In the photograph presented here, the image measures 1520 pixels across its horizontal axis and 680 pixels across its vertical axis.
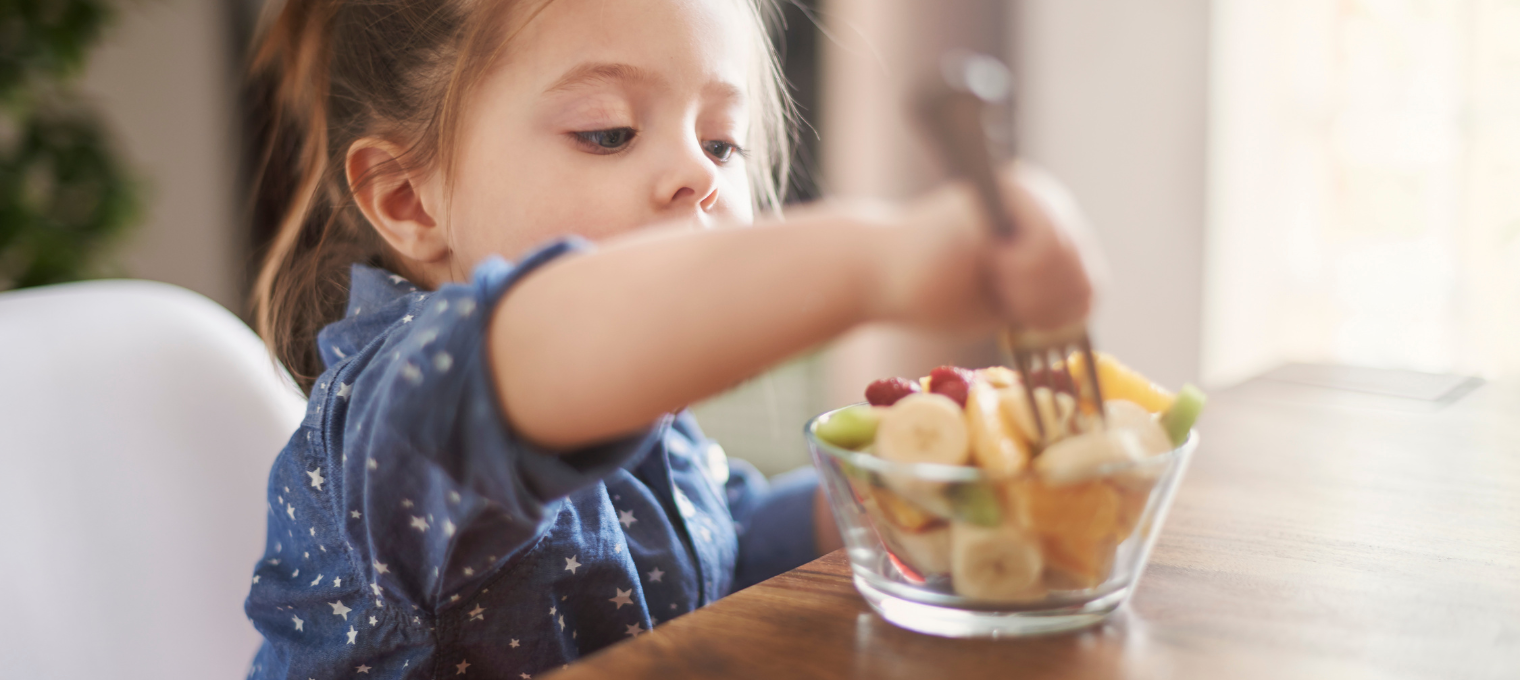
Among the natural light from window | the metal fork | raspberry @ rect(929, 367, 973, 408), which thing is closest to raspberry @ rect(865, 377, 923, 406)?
raspberry @ rect(929, 367, 973, 408)

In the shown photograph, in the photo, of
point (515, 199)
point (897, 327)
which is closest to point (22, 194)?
point (515, 199)

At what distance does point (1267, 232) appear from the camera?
77.3 inches

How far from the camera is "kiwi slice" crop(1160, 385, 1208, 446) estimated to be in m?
0.40

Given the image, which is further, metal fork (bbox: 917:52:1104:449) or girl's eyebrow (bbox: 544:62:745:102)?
girl's eyebrow (bbox: 544:62:745:102)

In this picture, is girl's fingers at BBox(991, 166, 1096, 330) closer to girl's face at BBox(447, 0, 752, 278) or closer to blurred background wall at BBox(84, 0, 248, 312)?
girl's face at BBox(447, 0, 752, 278)

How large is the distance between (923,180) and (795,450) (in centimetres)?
85

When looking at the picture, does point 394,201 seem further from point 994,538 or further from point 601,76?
point 994,538

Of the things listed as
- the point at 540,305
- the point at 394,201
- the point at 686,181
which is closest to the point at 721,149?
the point at 686,181

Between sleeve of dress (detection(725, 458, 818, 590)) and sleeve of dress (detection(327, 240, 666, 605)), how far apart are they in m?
0.39

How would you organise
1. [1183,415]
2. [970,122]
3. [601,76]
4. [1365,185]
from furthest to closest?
1. [1365,185]
2. [601,76]
3. [1183,415]
4. [970,122]

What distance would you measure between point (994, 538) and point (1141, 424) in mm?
79

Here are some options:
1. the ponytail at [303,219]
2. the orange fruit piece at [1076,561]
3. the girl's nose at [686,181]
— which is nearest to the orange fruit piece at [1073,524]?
the orange fruit piece at [1076,561]

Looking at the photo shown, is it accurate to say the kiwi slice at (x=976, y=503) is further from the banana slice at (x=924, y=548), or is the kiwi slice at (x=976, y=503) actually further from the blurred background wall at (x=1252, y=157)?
the blurred background wall at (x=1252, y=157)

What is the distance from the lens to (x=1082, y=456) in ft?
1.12
